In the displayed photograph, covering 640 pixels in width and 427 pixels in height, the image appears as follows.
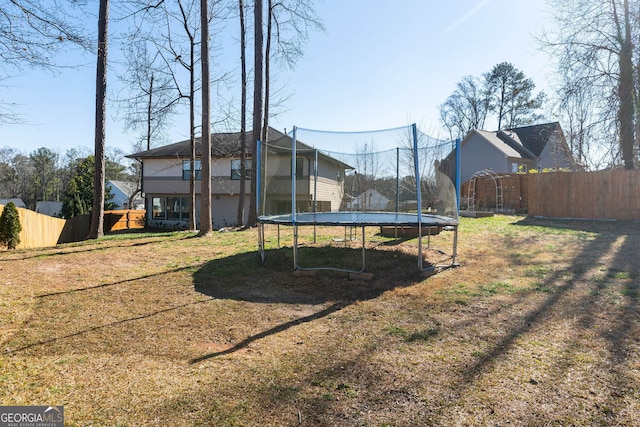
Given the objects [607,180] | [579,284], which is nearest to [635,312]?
[579,284]

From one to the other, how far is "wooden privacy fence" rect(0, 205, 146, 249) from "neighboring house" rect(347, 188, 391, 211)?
1147cm

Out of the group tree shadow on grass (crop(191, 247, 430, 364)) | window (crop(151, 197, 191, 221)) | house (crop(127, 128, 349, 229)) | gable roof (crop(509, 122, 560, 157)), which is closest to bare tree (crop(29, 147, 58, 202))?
house (crop(127, 128, 349, 229))

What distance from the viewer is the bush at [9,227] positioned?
11484 millimetres

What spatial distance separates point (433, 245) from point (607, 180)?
26.6 feet

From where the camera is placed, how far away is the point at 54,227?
15266 millimetres

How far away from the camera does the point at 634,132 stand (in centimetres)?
1215

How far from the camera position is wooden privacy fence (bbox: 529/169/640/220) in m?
11.3

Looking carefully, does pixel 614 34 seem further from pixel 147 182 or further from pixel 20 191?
pixel 20 191

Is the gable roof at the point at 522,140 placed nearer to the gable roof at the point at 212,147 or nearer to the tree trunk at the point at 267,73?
the gable roof at the point at 212,147

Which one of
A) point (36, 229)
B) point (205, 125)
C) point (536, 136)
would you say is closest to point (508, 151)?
point (536, 136)

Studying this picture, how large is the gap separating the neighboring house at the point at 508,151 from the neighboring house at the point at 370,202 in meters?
20.8

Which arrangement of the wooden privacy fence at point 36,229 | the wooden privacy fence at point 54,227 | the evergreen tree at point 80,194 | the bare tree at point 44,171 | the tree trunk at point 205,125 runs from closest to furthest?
the tree trunk at point 205,125 → the wooden privacy fence at point 36,229 → the wooden privacy fence at point 54,227 → the evergreen tree at point 80,194 → the bare tree at point 44,171

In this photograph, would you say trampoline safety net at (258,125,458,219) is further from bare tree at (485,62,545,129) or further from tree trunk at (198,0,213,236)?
bare tree at (485,62,545,129)

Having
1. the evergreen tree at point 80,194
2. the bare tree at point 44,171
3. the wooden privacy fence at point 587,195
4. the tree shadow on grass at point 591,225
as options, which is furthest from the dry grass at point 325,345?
the bare tree at point 44,171
